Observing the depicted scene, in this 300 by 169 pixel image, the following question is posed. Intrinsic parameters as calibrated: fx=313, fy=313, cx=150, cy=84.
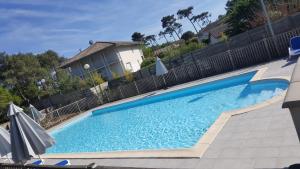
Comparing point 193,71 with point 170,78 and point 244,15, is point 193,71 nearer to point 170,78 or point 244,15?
point 170,78

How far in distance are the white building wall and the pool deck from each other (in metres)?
31.9

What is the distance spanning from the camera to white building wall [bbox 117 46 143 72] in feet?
131

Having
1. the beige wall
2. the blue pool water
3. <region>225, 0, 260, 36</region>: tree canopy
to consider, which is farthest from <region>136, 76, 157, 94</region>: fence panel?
the beige wall

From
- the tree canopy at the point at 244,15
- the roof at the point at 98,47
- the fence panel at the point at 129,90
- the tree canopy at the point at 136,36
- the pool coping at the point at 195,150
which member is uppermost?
the tree canopy at the point at 136,36

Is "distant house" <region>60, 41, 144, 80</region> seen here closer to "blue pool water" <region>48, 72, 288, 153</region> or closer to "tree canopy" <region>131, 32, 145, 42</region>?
"blue pool water" <region>48, 72, 288, 153</region>

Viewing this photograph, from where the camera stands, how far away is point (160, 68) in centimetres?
1984

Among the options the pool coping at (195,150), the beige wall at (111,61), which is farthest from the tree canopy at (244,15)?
the pool coping at (195,150)

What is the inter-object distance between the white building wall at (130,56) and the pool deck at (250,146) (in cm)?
3192

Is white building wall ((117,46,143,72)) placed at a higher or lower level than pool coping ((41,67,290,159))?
higher

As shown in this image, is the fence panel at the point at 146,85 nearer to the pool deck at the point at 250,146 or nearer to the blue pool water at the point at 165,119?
the blue pool water at the point at 165,119

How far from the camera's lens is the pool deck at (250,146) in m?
5.19

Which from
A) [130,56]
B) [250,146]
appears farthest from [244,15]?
[250,146]

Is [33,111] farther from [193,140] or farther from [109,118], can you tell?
[193,140]

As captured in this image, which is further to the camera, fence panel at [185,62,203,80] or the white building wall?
the white building wall
